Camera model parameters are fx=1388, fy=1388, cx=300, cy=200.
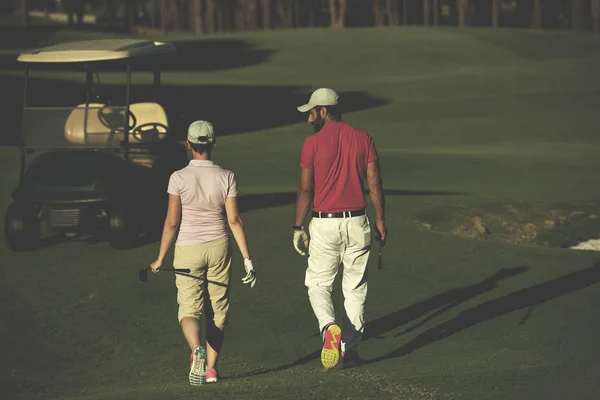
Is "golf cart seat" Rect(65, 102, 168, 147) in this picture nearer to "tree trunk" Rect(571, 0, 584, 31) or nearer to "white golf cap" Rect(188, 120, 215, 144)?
"white golf cap" Rect(188, 120, 215, 144)

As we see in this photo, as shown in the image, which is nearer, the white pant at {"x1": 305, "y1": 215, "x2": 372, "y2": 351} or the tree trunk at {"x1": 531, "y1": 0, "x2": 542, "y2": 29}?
the white pant at {"x1": 305, "y1": 215, "x2": 372, "y2": 351}

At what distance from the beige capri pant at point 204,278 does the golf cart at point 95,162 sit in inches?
264

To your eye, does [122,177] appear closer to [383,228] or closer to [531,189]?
[383,228]

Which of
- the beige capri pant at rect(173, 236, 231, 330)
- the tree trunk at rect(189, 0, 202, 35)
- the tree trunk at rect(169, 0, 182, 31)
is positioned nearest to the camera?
the beige capri pant at rect(173, 236, 231, 330)

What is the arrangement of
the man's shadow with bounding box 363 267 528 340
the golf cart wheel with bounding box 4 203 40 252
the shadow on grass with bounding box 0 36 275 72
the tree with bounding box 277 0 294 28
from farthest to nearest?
the tree with bounding box 277 0 294 28, the shadow on grass with bounding box 0 36 275 72, the golf cart wheel with bounding box 4 203 40 252, the man's shadow with bounding box 363 267 528 340

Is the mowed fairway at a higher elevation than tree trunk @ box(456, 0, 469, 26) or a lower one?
lower

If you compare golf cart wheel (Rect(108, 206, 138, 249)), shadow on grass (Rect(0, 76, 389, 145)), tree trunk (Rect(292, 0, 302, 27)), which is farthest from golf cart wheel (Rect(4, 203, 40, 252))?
tree trunk (Rect(292, 0, 302, 27))

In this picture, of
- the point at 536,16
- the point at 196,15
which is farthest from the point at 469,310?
the point at 196,15

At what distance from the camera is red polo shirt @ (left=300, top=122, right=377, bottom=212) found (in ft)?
33.6

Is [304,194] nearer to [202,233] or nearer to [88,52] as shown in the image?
[202,233]

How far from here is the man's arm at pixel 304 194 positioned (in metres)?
10.3

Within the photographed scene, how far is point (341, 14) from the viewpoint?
67375mm

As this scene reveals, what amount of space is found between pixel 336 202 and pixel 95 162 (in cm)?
701

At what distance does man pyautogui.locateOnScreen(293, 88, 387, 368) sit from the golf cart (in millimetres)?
6411
